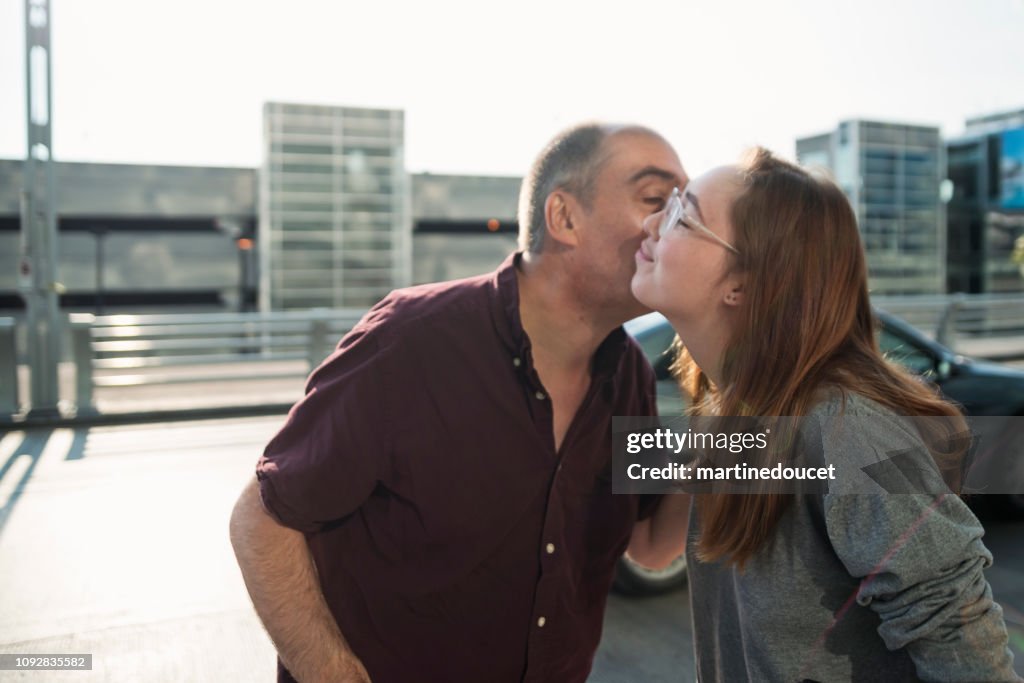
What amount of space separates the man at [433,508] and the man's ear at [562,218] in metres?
0.18

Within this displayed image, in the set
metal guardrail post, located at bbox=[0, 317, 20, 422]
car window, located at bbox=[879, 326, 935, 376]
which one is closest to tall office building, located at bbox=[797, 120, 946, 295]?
car window, located at bbox=[879, 326, 935, 376]

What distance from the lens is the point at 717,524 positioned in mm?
1462

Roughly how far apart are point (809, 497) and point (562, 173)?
41.9 inches

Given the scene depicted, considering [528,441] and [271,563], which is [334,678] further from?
[528,441]

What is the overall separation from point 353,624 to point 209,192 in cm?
4029

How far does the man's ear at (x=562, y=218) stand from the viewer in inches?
80.0

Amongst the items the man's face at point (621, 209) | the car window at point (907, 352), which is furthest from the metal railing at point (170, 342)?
the man's face at point (621, 209)

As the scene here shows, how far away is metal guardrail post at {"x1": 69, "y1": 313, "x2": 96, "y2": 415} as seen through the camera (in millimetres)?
10055

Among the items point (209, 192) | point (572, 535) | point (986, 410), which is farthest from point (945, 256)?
point (572, 535)

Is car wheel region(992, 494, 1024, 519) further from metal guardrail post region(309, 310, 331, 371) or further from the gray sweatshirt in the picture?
metal guardrail post region(309, 310, 331, 371)

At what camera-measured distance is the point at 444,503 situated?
68.9 inches

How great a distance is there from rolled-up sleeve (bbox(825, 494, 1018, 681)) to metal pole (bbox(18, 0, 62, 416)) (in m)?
10.5

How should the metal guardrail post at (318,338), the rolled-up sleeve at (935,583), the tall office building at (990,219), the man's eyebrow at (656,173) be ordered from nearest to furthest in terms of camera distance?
the rolled-up sleeve at (935,583) → the man's eyebrow at (656,173) → the metal guardrail post at (318,338) → the tall office building at (990,219)

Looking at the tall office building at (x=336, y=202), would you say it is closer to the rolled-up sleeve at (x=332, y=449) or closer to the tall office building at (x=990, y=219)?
the tall office building at (x=990, y=219)
